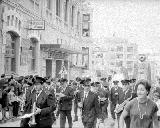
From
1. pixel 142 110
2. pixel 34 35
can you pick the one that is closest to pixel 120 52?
pixel 34 35

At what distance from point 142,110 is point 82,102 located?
4064 millimetres

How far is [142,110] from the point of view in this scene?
430cm

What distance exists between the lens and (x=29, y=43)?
58.2 feet

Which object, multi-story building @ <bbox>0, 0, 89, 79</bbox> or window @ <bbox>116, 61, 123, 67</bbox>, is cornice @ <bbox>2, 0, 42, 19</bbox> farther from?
window @ <bbox>116, 61, 123, 67</bbox>

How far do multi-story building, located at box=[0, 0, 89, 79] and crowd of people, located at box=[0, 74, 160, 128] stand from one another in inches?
91.6

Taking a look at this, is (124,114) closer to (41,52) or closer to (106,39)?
(41,52)

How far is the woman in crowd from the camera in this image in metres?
4.28

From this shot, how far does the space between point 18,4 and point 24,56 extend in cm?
275

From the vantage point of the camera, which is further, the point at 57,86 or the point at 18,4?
the point at 18,4

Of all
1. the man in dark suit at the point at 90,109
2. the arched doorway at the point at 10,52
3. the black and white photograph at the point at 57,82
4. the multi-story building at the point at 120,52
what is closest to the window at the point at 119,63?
the multi-story building at the point at 120,52

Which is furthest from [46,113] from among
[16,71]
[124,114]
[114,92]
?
[16,71]

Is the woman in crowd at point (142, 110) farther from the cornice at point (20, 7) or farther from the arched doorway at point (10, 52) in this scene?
the arched doorway at point (10, 52)

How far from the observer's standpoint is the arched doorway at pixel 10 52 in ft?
50.0

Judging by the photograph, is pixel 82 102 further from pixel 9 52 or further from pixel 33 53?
pixel 33 53
